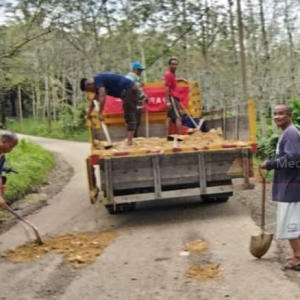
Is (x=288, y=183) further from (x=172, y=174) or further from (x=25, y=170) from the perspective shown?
(x=25, y=170)

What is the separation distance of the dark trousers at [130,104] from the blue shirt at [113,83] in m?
0.08

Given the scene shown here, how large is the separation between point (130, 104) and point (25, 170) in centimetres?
533

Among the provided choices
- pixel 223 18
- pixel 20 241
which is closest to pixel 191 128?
pixel 20 241

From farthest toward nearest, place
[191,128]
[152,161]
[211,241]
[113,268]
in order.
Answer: [191,128]
[152,161]
[211,241]
[113,268]

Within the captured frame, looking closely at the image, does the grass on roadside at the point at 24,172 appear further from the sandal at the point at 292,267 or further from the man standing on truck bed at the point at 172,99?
the sandal at the point at 292,267

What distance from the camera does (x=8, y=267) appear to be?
5.92 meters

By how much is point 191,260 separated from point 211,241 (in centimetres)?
86

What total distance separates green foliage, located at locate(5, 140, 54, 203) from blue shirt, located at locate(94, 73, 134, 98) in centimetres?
339

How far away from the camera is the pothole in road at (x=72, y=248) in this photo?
6.17m

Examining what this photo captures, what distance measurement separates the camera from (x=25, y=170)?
13.3m


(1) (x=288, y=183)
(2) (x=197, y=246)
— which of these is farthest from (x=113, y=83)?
(1) (x=288, y=183)

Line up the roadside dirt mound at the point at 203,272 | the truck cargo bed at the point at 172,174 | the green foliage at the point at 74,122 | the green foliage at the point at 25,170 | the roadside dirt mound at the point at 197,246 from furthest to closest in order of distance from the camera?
1. the green foliage at the point at 74,122
2. the green foliage at the point at 25,170
3. the truck cargo bed at the point at 172,174
4. the roadside dirt mound at the point at 197,246
5. the roadside dirt mound at the point at 203,272

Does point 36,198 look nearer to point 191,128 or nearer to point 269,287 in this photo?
point 191,128

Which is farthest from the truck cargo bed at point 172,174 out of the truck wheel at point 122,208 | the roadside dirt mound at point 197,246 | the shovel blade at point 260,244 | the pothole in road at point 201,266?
the shovel blade at point 260,244
